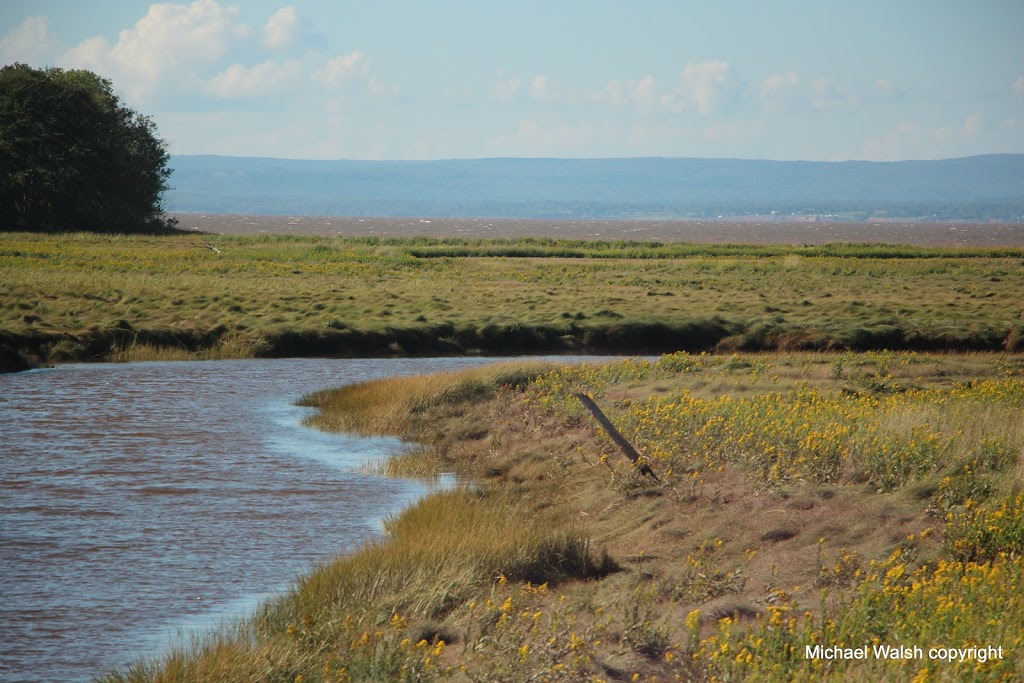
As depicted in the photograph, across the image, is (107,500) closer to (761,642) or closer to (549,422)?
(549,422)

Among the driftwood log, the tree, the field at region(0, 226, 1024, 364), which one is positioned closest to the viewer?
the driftwood log

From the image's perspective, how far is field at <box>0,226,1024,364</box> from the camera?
112 feet

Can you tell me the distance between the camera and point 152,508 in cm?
1551

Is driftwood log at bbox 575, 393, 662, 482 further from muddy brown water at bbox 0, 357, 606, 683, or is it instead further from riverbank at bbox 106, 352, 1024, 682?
muddy brown water at bbox 0, 357, 606, 683

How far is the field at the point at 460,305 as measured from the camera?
112ft

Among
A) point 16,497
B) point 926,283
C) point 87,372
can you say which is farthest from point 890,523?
point 926,283

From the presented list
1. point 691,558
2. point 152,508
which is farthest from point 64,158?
point 691,558

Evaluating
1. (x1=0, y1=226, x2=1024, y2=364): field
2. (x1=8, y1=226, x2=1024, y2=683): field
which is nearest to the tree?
(x1=0, y1=226, x2=1024, y2=364): field

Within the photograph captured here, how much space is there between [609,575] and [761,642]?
3.21 meters

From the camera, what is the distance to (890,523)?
461 inches

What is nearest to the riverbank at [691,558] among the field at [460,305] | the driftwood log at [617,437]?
the driftwood log at [617,437]

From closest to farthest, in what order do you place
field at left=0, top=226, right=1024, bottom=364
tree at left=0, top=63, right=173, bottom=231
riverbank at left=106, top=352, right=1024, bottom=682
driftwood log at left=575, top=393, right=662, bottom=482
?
1. riverbank at left=106, top=352, right=1024, bottom=682
2. driftwood log at left=575, top=393, right=662, bottom=482
3. field at left=0, top=226, right=1024, bottom=364
4. tree at left=0, top=63, right=173, bottom=231

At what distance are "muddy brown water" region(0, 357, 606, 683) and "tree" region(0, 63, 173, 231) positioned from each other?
175 feet

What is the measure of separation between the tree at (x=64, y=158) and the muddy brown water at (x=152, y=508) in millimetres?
53355
